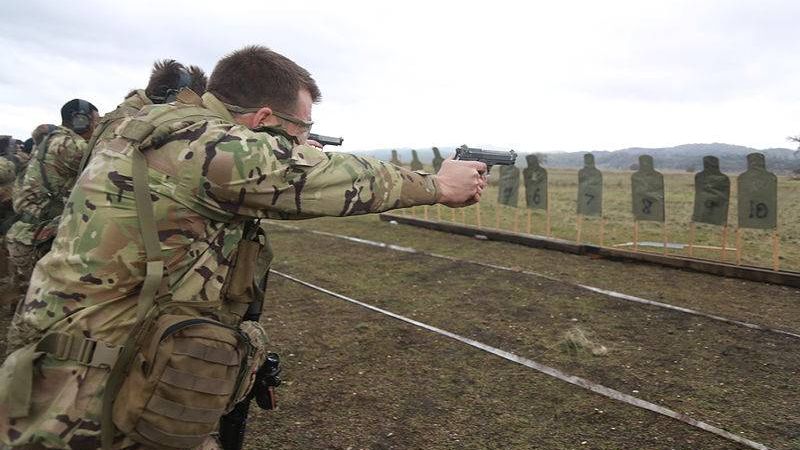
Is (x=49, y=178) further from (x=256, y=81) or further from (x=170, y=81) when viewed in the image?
(x=256, y=81)

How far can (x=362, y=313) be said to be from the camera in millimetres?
5480

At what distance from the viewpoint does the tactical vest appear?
4.52ft

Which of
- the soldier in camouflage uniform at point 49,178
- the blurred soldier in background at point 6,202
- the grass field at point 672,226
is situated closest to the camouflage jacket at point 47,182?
the soldier in camouflage uniform at point 49,178

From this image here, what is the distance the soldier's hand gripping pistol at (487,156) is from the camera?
7.79ft

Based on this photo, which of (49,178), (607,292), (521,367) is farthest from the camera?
(607,292)

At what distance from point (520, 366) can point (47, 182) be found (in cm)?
407

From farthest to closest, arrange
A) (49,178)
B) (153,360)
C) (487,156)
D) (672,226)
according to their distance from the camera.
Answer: (672,226) < (49,178) < (487,156) < (153,360)

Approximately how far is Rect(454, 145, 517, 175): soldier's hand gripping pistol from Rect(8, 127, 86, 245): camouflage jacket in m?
3.43

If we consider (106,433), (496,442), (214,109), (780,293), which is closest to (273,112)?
(214,109)

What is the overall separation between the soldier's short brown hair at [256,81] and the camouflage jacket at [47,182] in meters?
3.40

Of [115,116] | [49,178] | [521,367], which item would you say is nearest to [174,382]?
[115,116]

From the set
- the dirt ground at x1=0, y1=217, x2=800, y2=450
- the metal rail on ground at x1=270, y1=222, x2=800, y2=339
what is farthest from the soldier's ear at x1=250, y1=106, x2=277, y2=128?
the metal rail on ground at x1=270, y1=222, x2=800, y2=339

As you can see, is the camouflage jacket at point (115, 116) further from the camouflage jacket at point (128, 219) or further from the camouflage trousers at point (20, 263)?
the camouflage trousers at point (20, 263)

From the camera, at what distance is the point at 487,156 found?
8.21 feet
